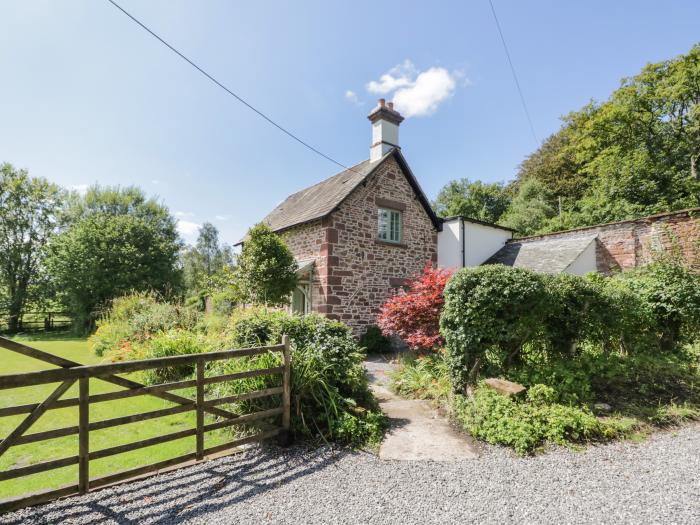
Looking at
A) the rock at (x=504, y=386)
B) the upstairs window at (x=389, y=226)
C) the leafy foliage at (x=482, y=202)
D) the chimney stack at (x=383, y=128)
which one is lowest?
the rock at (x=504, y=386)

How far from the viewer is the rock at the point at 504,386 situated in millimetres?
5116

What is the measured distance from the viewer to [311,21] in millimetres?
7645

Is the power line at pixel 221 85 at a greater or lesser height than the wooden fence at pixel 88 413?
greater

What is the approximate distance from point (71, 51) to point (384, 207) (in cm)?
943

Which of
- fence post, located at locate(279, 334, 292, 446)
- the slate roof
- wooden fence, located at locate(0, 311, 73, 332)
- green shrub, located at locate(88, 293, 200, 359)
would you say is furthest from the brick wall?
wooden fence, located at locate(0, 311, 73, 332)

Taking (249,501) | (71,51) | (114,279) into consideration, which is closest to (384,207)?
(71,51)

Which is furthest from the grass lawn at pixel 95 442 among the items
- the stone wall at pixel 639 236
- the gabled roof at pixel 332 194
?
the stone wall at pixel 639 236

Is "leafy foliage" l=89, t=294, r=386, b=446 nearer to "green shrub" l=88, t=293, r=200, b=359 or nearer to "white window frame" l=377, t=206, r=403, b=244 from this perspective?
"green shrub" l=88, t=293, r=200, b=359

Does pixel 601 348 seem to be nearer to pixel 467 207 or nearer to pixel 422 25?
pixel 422 25

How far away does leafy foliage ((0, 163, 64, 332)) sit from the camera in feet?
84.4

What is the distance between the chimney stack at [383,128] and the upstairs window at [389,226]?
2151 millimetres

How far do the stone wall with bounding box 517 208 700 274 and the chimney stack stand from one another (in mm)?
8889

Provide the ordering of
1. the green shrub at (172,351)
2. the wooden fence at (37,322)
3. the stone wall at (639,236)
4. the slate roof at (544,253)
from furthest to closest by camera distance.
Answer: the wooden fence at (37,322)
the slate roof at (544,253)
the stone wall at (639,236)
the green shrub at (172,351)

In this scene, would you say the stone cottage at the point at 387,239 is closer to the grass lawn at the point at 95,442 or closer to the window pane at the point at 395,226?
the window pane at the point at 395,226
